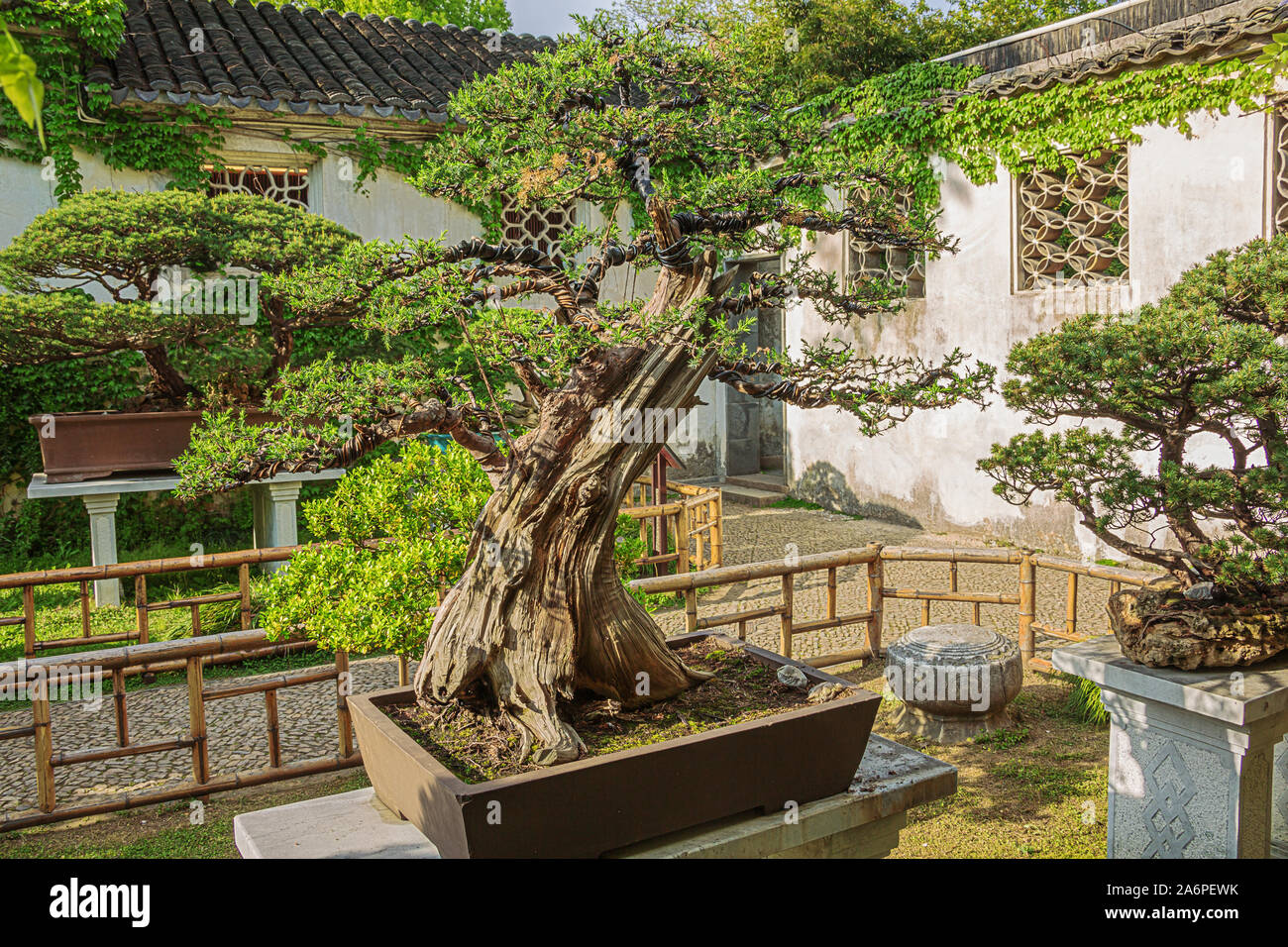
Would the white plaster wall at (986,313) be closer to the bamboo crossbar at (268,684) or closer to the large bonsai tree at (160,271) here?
the large bonsai tree at (160,271)

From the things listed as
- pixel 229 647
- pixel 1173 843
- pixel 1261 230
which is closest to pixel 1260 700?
pixel 1173 843

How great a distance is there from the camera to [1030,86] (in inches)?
349

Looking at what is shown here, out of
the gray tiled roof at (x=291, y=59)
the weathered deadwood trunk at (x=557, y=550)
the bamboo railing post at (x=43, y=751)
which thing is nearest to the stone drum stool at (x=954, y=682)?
the weathered deadwood trunk at (x=557, y=550)

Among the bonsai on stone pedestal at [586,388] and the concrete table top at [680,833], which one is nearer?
Answer: the concrete table top at [680,833]

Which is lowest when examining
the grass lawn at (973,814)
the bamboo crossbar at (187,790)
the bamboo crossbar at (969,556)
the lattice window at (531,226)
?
the grass lawn at (973,814)

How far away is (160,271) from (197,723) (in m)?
4.61

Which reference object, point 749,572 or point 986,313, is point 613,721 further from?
point 986,313

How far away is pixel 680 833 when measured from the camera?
2854 mm

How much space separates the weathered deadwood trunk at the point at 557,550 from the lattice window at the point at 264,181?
25.7 feet

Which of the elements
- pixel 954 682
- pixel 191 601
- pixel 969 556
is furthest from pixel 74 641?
pixel 969 556

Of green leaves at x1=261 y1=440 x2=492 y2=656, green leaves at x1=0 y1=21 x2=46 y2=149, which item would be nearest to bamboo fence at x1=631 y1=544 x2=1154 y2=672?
green leaves at x1=261 y1=440 x2=492 y2=656

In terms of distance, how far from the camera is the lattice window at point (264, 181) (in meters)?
10.0

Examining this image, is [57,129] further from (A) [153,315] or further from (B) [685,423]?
(B) [685,423]

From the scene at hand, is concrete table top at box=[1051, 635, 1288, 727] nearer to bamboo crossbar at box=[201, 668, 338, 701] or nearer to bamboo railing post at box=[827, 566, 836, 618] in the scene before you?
bamboo railing post at box=[827, 566, 836, 618]
